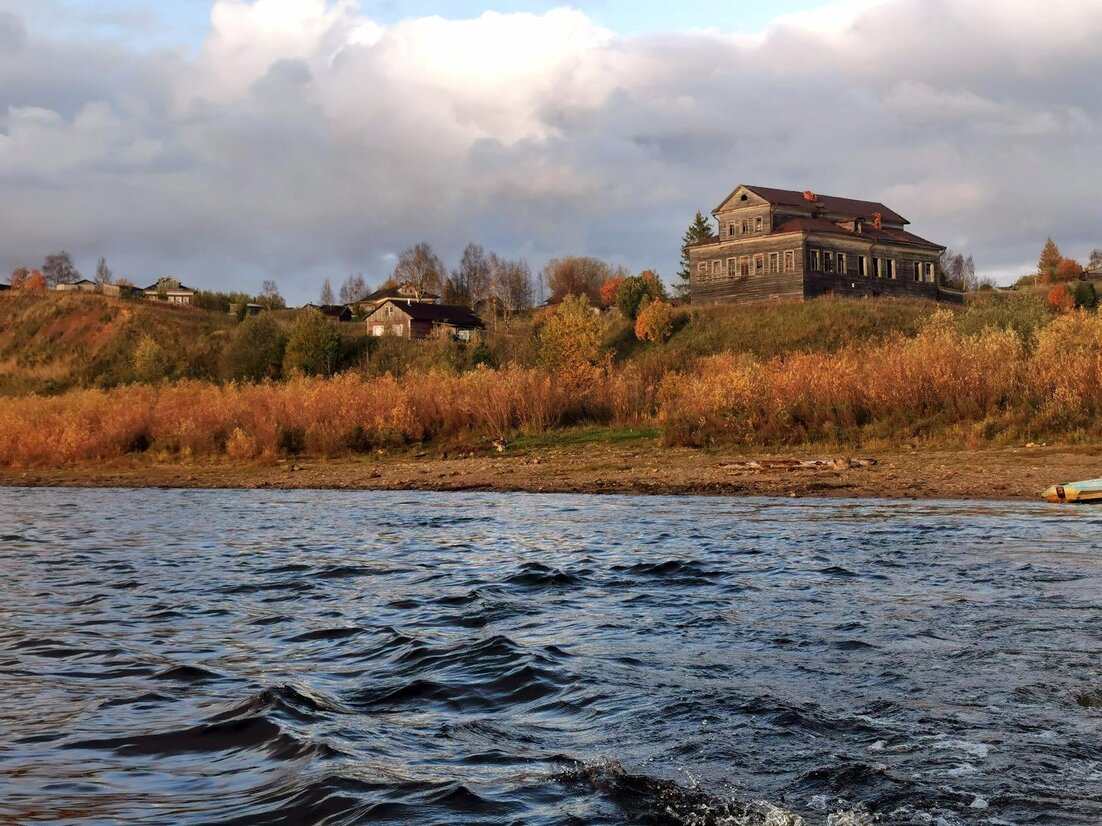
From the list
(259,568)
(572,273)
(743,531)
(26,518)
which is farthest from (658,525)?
(572,273)

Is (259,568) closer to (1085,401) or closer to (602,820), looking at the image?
(602,820)

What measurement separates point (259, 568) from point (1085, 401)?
20.0 metres

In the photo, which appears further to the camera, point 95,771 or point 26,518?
point 26,518

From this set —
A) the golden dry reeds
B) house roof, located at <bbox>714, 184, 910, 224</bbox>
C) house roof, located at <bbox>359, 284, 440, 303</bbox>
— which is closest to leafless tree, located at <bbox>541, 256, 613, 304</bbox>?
house roof, located at <bbox>359, 284, 440, 303</bbox>

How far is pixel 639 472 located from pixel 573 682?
19.0 meters

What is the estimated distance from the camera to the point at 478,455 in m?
32.8

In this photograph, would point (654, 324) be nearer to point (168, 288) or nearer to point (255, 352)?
point (255, 352)

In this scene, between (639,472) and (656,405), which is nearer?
(639,472)

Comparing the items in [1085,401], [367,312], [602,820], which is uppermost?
[367,312]

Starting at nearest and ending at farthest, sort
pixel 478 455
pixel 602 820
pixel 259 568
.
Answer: pixel 602 820 < pixel 259 568 < pixel 478 455

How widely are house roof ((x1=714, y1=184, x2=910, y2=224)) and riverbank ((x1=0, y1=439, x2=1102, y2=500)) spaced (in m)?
52.1

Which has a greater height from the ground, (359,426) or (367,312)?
(367,312)

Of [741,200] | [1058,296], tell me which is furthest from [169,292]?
[1058,296]

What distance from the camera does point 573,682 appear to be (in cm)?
841
